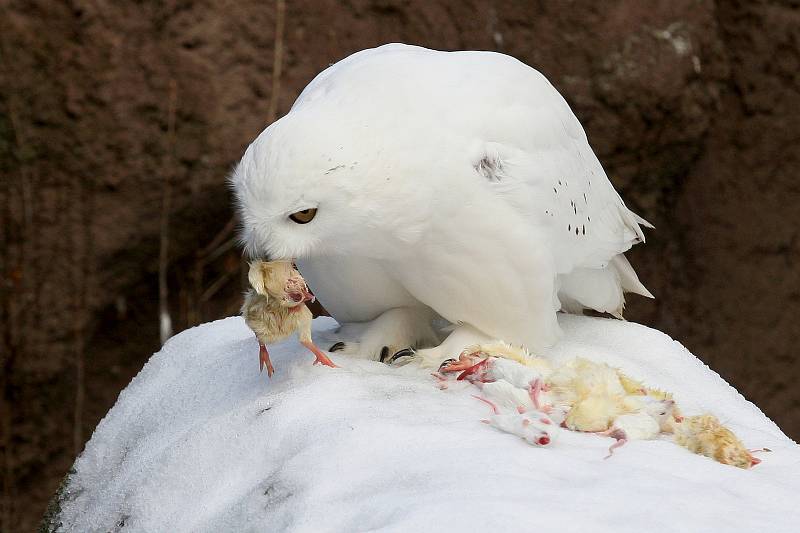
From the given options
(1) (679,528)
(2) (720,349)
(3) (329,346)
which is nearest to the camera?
(1) (679,528)

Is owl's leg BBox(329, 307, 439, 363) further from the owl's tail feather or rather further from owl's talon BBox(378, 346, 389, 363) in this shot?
the owl's tail feather

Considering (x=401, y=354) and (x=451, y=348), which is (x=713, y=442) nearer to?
(x=451, y=348)

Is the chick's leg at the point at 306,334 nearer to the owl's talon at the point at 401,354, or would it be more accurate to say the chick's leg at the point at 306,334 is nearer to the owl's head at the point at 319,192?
the owl's head at the point at 319,192

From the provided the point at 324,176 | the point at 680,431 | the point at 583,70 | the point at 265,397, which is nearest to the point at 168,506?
the point at 265,397

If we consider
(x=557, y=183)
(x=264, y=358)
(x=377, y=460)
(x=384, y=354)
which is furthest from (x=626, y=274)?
(x=377, y=460)

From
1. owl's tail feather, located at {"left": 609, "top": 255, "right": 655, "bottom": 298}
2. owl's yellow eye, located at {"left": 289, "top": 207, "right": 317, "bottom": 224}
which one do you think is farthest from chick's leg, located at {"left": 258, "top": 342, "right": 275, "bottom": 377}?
owl's tail feather, located at {"left": 609, "top": 255, "right": 655, "bottom": 298}

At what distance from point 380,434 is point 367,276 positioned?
813 millimetres

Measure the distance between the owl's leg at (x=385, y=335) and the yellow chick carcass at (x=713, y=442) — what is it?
3.09ft

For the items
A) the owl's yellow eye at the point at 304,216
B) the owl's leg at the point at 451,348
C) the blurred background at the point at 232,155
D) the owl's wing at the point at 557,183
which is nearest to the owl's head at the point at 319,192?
the owl's yellow eye at the point at 304,216

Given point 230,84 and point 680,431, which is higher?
point 230,84

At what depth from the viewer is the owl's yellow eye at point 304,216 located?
8.27 ft

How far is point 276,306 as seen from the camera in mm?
2646

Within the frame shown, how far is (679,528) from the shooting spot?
1.78 m

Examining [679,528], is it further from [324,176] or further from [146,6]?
[146,6]
